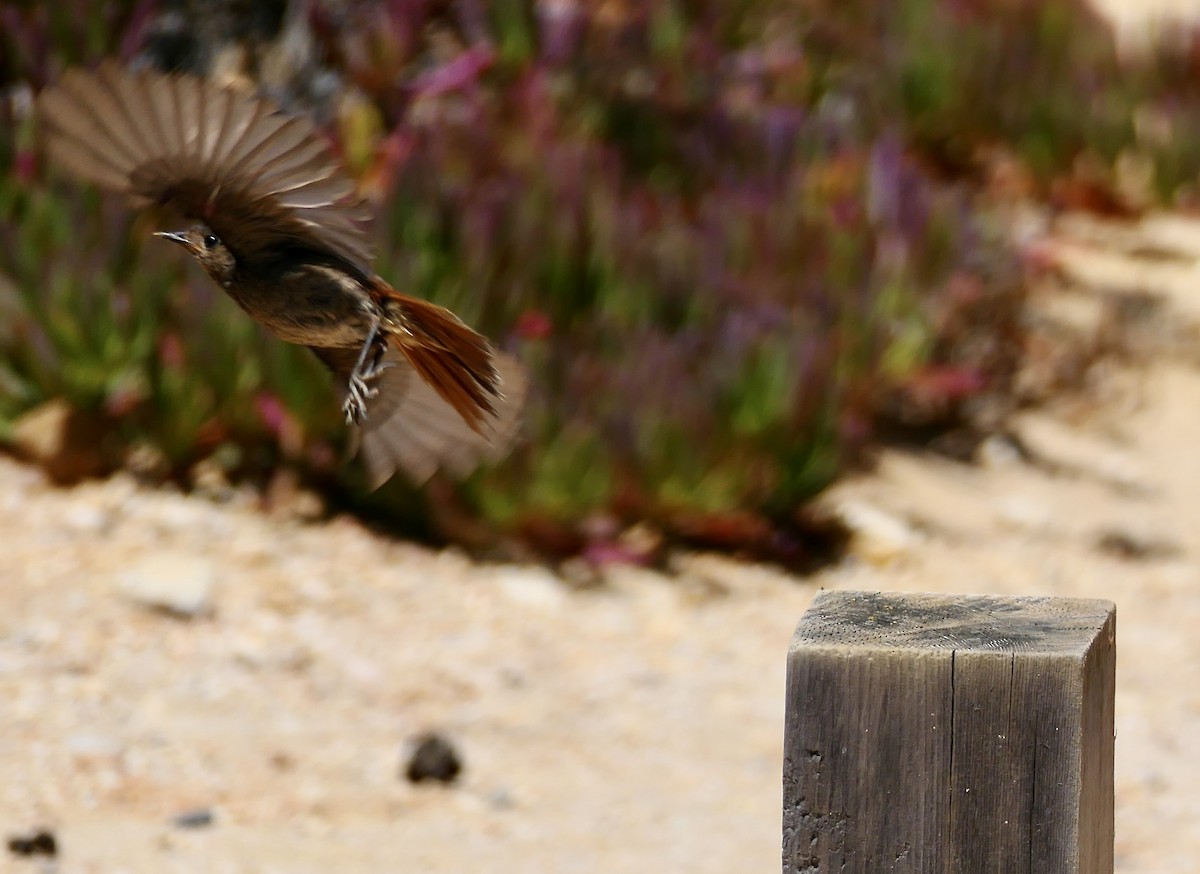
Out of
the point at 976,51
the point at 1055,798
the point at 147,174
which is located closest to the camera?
the point at 1055,798

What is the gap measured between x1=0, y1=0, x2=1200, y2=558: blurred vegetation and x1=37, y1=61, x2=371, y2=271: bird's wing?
2213 mm

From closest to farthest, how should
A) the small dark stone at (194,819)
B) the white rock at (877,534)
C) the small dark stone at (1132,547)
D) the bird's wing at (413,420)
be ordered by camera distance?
the bird's wing at (413,420)
the small dark stone at (194,819)
the white rock at (877,534)
the small dark stone at (1132,547)

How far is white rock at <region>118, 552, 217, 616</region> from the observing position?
3924 millimetres

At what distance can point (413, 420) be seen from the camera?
2207 mm

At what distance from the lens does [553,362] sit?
4.50 m

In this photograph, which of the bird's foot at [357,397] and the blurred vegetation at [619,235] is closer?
the bird's foot at [357,397]

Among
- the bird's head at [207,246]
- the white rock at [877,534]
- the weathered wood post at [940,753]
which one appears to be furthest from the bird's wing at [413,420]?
the white rock at [877,534]

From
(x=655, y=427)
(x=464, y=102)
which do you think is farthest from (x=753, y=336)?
(x=464, y=102)

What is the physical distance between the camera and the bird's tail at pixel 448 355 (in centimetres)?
198

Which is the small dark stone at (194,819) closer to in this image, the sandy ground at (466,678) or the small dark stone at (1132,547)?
the sandy ground at (466,678)

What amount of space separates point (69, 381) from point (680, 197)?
2154 millimetres

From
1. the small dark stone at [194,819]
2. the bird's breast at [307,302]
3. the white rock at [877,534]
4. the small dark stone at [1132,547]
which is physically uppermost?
the bird's breast at [307,302]

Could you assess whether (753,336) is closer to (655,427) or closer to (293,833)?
(655,427)

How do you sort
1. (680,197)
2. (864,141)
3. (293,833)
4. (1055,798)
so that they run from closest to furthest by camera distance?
(1055,798) → (293,833) → (680,197) → (864,141)
